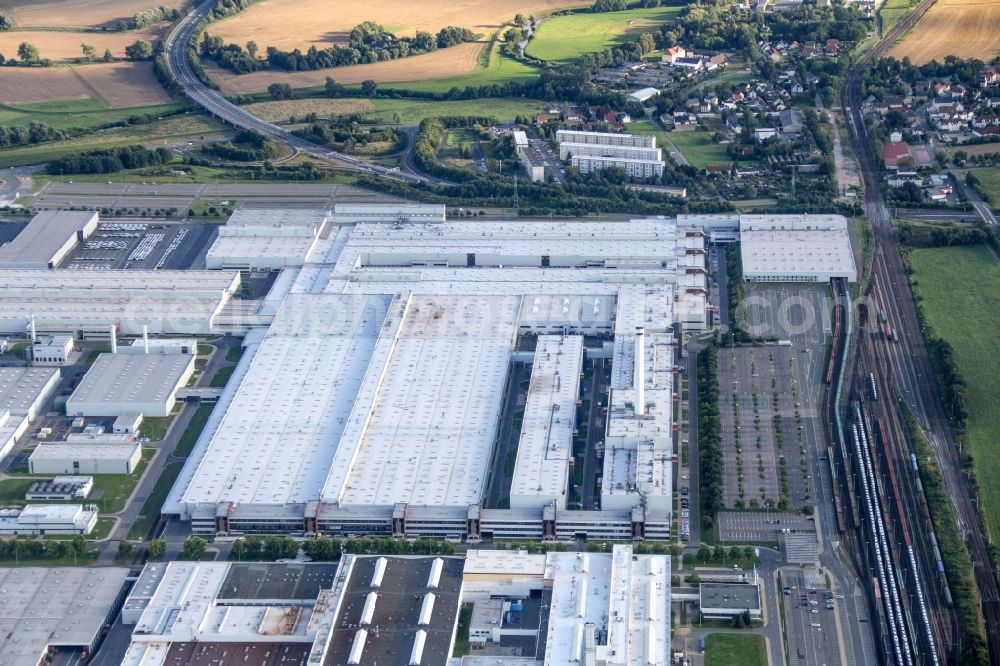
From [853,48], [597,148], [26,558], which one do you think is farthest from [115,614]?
[853,48]

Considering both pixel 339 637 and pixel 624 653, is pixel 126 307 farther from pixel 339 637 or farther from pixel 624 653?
pixel 624 653

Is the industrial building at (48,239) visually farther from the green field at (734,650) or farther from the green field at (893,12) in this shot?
the green field at (893,12)

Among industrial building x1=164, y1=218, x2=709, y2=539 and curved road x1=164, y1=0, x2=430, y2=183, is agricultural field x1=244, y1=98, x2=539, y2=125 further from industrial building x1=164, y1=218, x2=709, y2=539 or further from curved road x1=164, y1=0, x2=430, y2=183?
industrial building x1=164, y1=218, x2=709, y2=539

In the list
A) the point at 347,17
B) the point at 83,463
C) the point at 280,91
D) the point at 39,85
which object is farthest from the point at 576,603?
the point at 347,17

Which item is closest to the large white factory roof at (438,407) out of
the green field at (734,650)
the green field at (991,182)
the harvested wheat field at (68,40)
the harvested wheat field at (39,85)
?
the green field at (734,650)

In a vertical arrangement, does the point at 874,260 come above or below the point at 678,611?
above

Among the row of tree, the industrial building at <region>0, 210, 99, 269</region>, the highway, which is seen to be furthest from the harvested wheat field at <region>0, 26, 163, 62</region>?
the highway
